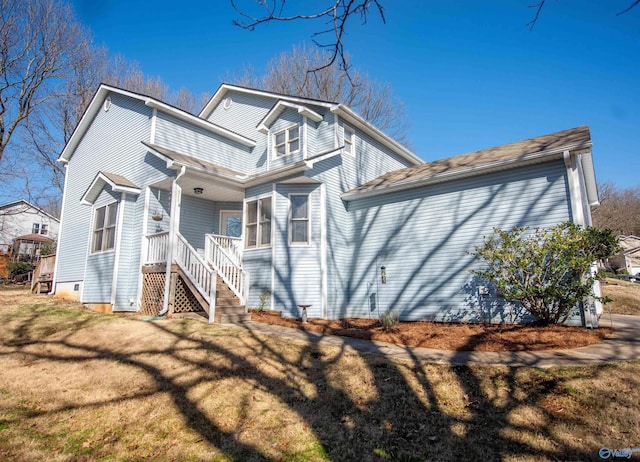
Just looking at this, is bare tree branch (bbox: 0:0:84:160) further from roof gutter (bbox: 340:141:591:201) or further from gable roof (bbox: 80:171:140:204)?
roof gutter (bbox: 340:141:591:201)

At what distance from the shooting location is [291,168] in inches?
414

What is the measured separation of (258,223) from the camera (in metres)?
11.4

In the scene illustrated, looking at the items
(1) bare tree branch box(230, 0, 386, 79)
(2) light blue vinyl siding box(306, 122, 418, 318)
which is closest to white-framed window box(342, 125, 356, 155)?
(2) light blue vinyl siding box(306, 122, 418, 318)

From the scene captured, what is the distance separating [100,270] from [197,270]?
14.1 feet

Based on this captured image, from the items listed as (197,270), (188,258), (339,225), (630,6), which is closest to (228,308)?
(197,270)

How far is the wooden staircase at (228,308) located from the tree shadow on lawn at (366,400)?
224 centimetres

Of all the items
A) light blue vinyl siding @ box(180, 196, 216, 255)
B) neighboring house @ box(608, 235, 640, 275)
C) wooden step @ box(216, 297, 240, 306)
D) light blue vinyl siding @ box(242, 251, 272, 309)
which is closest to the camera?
wooden step @ box(216, 297, 240, 306)

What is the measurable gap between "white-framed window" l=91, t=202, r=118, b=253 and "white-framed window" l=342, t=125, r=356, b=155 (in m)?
8.14

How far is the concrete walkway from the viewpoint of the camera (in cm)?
511

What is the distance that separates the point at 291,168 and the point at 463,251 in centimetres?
541

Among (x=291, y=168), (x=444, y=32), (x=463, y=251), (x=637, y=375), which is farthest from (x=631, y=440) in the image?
(x=291, y=168)

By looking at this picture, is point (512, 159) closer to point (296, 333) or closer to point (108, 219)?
point (296, 333)

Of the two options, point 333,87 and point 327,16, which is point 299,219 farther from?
point 333,87

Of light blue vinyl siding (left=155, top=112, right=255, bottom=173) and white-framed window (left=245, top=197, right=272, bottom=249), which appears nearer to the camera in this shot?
white-framed window (left=245, top=197, right=272, bottom=249)
